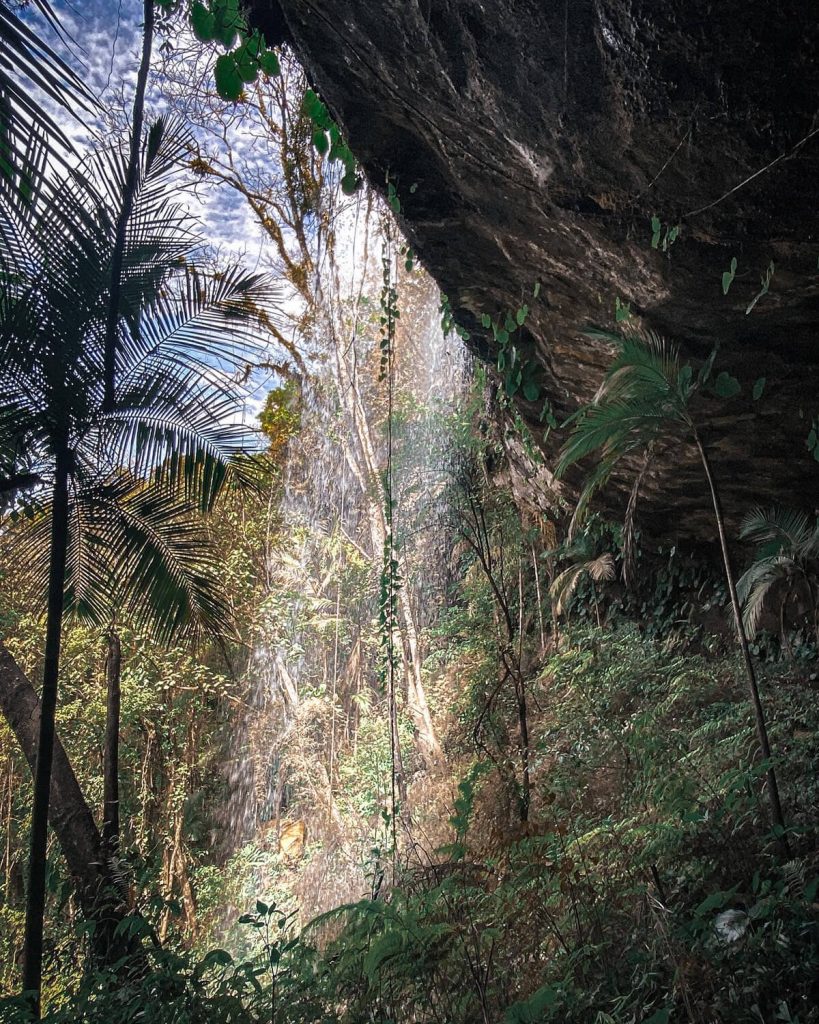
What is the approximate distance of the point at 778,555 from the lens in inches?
196

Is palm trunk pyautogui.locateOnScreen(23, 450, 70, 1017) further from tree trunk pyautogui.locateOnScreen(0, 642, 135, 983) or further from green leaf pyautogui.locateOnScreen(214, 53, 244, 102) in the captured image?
green leaf pyautogui.locateOnScreen(214, 53, 244, 102)

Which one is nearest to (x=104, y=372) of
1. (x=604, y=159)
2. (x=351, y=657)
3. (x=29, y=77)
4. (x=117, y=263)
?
(x=117, y=263)

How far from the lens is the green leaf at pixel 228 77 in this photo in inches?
140

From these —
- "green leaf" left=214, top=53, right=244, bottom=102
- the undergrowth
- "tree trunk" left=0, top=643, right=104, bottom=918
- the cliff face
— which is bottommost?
the undergrowth

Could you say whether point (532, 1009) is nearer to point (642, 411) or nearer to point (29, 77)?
point (642, 411)

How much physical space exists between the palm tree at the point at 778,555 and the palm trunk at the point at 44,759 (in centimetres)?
418

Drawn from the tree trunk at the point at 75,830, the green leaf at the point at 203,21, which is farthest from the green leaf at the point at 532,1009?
the green leaf at the point at 203,21

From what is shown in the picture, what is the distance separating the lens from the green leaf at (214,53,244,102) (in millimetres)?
3559

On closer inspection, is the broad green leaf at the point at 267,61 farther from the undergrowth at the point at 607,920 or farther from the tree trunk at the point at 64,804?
the tree trunk at the point at 64,804

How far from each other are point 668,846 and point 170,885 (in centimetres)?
873

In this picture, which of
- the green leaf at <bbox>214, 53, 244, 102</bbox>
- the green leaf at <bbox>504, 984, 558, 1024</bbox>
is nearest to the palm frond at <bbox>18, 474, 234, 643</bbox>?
the green leaf at <bbox>214, 53, 244, 102</bbox>

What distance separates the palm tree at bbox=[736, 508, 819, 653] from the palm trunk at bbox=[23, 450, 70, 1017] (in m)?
4.18

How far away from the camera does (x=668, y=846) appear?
11.1ft

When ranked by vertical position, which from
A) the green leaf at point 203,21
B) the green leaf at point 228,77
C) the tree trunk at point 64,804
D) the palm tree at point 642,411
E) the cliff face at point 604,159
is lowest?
the tree trunk at point 64,804
